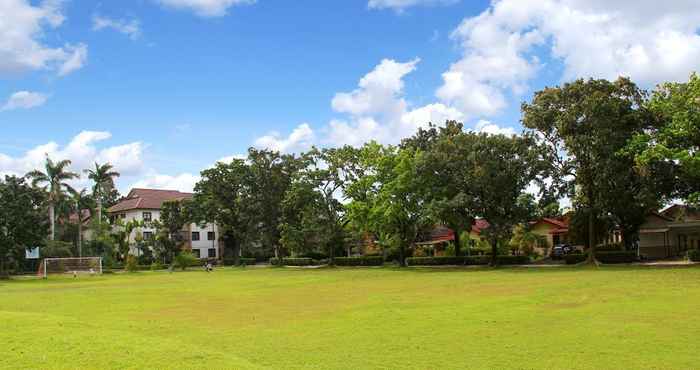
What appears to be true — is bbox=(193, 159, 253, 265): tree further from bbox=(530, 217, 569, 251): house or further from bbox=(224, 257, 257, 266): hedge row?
bbox=(530, 217, 569, 251): house

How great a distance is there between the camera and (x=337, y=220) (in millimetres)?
64188

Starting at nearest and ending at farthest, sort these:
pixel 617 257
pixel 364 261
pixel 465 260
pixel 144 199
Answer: pixel 617 257 < pixel 465 260 < pixel 364 261 < pixel 144 199

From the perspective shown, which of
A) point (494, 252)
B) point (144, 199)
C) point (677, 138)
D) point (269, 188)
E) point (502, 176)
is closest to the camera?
point (677, 138)

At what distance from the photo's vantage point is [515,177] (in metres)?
47.4

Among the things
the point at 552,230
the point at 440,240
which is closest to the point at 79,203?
the point at 440,240

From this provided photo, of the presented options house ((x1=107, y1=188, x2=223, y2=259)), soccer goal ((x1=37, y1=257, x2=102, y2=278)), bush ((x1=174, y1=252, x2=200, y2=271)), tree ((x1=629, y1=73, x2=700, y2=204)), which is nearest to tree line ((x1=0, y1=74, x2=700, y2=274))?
tree ((x1=629, y1=73, x2=700, y2=204))

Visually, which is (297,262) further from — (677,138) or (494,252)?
(677,138)

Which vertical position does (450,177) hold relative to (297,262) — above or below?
above

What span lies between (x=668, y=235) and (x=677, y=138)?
848 inches

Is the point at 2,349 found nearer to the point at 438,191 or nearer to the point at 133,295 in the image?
the point at 133,295

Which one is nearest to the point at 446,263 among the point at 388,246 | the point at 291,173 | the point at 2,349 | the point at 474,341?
the point at 388,246

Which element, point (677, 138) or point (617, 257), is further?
point (617, 257)

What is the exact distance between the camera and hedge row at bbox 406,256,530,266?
53.3 meters

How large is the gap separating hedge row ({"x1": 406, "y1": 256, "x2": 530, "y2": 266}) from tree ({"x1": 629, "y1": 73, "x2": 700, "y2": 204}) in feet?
50.0
